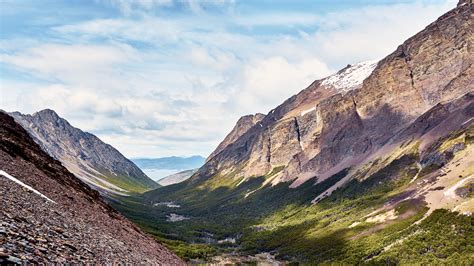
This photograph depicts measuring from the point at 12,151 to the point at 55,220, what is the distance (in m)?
38.5

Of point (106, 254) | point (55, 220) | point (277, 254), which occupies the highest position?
point (55, 220)

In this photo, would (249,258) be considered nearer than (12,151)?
No

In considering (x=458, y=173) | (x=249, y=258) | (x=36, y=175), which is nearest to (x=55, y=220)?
(x=36, y=175)

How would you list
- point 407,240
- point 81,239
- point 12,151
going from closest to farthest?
1. point 81,239
2. point 12,151
3. point 407,240

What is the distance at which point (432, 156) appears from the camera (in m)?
194

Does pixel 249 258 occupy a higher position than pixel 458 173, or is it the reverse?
pixel 458 173

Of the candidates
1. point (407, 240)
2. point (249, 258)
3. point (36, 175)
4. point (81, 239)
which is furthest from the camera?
point (249, 258)

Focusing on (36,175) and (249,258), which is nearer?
(36,175)

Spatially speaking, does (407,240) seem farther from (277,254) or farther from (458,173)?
(277,254)

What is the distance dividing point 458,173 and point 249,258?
91.9 metres

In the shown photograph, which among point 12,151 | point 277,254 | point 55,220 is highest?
point 12,151

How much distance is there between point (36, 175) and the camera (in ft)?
213

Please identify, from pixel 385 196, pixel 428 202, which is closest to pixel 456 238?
pixel 428 202

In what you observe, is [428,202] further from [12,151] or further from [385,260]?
[12,151]
